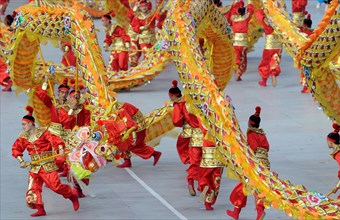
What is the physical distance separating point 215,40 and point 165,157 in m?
1.75

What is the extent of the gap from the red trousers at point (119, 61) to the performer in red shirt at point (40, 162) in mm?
7503

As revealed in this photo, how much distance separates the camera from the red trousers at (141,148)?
1894cm

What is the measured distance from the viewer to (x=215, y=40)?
19359mm

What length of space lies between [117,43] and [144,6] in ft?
2.73

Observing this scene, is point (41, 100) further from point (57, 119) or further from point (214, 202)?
point (214, 202)

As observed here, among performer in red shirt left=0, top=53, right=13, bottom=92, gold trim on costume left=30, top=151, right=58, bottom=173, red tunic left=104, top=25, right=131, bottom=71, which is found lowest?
performer in red shirt left=0, top=53, right=13, bottom=92

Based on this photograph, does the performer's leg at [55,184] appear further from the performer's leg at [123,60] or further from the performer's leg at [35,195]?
the performer's leg at [123,60]

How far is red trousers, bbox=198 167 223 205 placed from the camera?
56.5 ft

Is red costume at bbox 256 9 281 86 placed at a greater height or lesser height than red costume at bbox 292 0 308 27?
lesser

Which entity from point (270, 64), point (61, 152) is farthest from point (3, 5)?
point (61, 152)

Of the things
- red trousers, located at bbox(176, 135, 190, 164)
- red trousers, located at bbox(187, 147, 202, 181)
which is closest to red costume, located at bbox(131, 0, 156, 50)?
red trousers, located at bbox(176, 135, 190, 164)

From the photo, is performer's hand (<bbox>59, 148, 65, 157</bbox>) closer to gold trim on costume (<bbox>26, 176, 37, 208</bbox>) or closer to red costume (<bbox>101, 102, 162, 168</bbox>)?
gold trim on costume (<bbox>26, 176, 37, 208</bbox>)

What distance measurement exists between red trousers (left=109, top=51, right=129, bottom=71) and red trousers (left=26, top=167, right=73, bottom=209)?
7626 mm

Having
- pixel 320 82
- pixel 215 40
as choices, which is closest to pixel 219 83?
pixel 215 40
